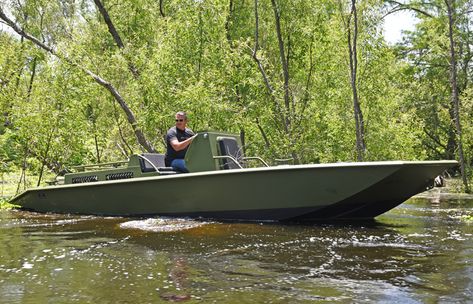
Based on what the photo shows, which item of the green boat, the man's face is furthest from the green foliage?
the man's face

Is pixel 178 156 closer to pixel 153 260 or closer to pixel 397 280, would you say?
pixel 153 260

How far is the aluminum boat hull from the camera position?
271 inches

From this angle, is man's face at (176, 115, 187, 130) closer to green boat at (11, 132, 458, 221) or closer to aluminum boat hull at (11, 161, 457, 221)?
green boat at (11, 132, 458, 221)

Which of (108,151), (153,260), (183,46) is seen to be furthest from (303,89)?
(153,260)

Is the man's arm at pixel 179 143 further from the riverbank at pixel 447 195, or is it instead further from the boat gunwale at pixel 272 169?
the riverbank at pixel 447 195

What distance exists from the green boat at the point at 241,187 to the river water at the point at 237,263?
32 cm

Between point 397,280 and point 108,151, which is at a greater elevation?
point 108,151

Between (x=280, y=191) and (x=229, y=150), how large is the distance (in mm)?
1486

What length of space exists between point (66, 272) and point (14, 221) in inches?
192

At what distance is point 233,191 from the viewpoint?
773cm

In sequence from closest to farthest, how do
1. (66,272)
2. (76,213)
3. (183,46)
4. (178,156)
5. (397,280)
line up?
1. (397,280)
2. (66,272)
3. (178,156)
4. (76,213)
5. (183,46)

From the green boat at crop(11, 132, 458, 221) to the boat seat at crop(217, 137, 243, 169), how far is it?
0.05 ft

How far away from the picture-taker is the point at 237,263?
16.0ft

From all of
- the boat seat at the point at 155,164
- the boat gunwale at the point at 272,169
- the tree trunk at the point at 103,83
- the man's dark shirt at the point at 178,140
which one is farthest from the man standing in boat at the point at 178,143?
the tree trunk at the point at 103,83
